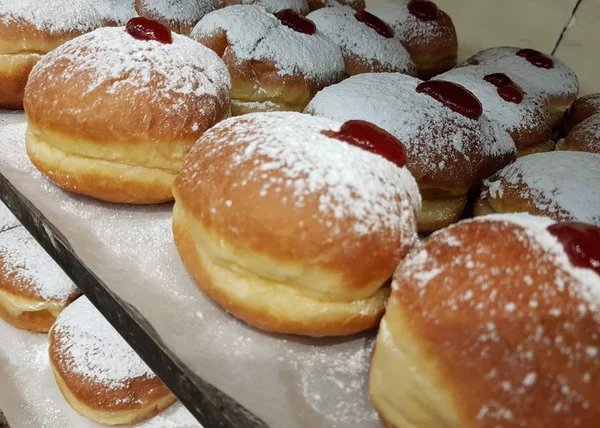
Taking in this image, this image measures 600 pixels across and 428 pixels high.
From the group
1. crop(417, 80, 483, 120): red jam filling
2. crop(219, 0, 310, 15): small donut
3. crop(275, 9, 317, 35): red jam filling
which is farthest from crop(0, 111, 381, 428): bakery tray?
crop(219, 0, 310, 15): small donut

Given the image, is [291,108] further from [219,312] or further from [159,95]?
[219,312]

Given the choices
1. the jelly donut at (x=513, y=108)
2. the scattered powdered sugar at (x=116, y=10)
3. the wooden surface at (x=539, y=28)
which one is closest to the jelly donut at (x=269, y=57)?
the scattered powdered sugar at (x=116, y=10)

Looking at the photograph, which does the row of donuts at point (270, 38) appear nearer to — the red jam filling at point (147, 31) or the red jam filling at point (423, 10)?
the red jam filling at point (423, 10)

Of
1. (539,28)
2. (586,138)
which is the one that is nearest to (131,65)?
(586,138)

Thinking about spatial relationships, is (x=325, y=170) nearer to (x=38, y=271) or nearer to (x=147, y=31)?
(x=147, y=31)

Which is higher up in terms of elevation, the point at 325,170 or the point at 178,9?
the point at 325,170

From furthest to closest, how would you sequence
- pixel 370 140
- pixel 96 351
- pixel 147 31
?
pixel 96 351
pixel 147 31
pixel 370 140
